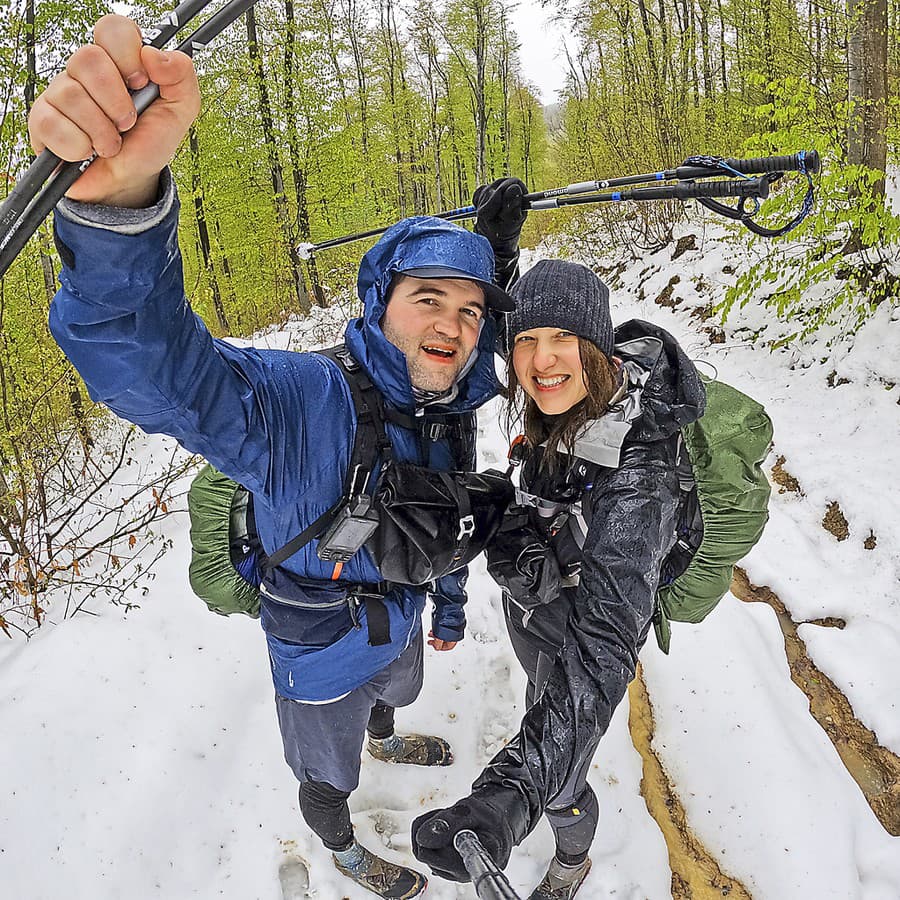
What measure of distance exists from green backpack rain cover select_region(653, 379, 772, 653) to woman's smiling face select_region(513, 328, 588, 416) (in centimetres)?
36

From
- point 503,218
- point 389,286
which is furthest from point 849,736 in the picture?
point 389,286

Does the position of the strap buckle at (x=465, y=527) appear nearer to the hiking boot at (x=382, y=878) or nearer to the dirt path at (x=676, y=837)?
the hiking boot at (x=382, y=878)

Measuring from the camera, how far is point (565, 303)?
5.76 ft

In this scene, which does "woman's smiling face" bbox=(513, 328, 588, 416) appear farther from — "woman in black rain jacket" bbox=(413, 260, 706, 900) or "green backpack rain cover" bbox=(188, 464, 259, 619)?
"green backpack rain cover" bbox=(188, 464, 259, 619)

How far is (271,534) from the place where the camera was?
181 cm

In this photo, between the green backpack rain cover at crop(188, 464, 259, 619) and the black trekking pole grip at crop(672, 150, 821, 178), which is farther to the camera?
the green backpack rain cover at crop(188, 464, 259, 619)

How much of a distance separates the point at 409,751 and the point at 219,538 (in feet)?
5.14

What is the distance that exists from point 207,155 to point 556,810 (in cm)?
1432

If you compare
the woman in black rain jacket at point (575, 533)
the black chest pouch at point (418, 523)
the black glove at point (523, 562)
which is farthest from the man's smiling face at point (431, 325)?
the black glove at point (523, 562)

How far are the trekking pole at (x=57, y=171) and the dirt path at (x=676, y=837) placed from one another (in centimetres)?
296

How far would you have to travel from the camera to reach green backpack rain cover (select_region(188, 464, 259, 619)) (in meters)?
2.13

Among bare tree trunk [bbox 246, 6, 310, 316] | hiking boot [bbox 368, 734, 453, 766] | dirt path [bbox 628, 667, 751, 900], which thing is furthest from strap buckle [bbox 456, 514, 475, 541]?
bare tree trunk [bbox 246, 6, 310, 316]

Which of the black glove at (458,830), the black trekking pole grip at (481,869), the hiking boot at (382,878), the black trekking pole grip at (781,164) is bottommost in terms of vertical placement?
the hiking boot at (382,878)

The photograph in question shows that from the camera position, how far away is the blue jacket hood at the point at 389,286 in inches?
70.4
